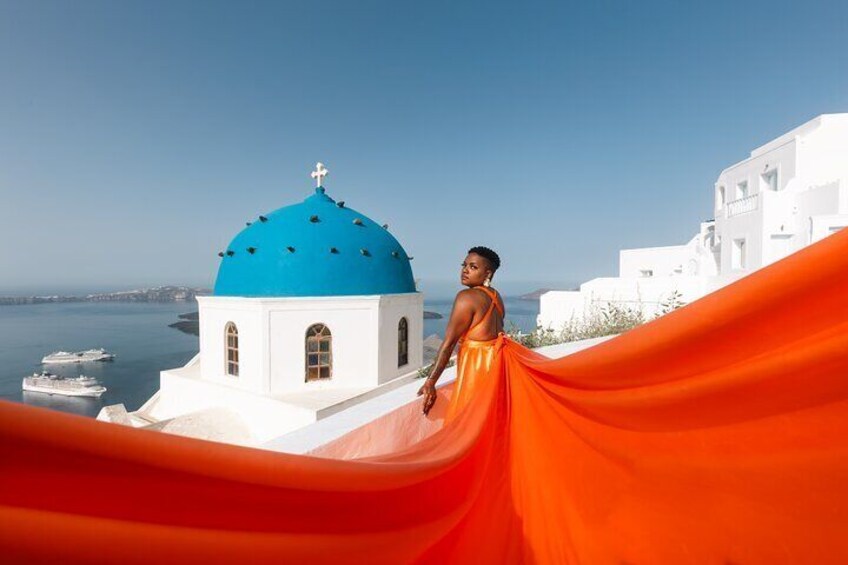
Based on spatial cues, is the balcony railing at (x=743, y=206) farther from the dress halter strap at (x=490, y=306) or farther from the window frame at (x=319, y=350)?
the dress halter strap at (x=490, y=306)

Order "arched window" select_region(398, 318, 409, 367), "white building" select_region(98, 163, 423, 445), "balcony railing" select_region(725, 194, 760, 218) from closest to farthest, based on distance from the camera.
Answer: "white building" select_region(98, 163, 423, 445), "arched window" select_region(398, 318, 409, 367), "balcony railing" select_region(725, 194, 760, 218)

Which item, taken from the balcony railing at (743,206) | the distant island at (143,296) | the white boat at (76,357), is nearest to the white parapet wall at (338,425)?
the balcony railing at (743,206)

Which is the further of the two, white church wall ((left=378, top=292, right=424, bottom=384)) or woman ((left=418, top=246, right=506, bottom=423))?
white church wall ((left=378, top=292, right=424, bottom=384))

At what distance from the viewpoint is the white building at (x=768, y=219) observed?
1222 centimetres

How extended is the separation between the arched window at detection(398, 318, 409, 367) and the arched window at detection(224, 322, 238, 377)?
4.28m

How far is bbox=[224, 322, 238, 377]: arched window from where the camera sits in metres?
10.1

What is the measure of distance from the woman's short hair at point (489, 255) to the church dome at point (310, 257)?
7.67 m

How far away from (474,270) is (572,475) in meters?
1.35

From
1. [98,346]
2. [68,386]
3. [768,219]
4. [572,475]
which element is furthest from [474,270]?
[98,346]

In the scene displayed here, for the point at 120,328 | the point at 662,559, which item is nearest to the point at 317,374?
the point at 662,559

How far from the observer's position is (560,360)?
2.13 metres

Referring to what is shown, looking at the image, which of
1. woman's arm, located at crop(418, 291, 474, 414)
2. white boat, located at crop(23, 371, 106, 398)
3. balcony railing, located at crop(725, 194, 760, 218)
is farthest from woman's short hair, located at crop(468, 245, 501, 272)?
white boat, located at crop(23, 371, 106, 398)

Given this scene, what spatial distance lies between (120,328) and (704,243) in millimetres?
102762

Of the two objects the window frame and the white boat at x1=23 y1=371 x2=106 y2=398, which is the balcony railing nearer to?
the window frame
